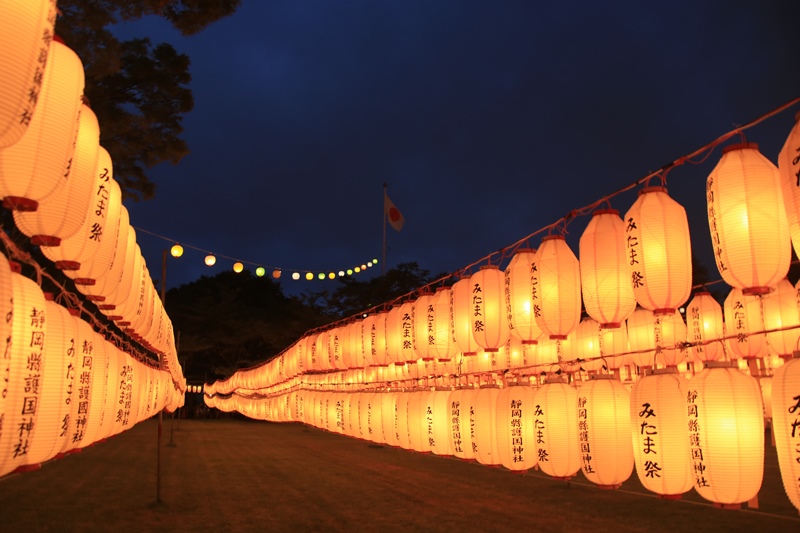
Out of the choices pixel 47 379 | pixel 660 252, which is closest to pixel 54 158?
pixel 47 379

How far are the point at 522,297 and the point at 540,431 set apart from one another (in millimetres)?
1264

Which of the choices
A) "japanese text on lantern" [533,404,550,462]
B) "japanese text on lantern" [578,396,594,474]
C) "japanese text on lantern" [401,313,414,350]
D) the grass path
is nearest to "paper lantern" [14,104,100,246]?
"japanese text on lantern" [578,396,594,474]

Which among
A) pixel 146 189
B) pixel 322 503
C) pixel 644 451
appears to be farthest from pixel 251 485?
pixel 644 451

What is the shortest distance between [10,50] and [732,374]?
13.3 feet

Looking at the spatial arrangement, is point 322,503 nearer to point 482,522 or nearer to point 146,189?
point 482,522

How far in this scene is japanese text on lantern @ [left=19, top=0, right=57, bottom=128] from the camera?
2203mm

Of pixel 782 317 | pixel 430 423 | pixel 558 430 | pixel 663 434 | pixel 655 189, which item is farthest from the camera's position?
pixel 782 317

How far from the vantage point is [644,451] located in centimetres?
428

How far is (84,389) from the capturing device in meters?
5.27

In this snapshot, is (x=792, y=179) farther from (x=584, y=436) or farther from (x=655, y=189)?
(x=584, y=436)

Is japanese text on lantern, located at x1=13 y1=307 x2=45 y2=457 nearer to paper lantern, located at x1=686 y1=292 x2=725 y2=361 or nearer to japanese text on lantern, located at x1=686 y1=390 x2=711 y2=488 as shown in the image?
japanese text on lantern, located at x1=686 y1=390 x2=711 y2=488

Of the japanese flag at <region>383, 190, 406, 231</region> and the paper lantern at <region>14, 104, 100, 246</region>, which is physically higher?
the japanese flag at <region>383, 190, 406, 231</region>

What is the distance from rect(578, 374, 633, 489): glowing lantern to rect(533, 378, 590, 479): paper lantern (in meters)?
0.30

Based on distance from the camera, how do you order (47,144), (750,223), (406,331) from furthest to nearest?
(406,331) < (750,223) < (47,144)
